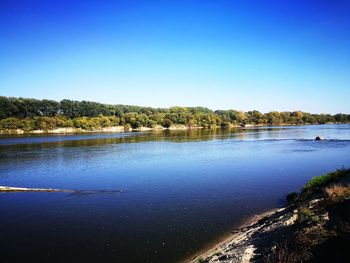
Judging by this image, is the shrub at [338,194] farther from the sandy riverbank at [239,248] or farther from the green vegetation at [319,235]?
the sandy riverbank at [239,248]

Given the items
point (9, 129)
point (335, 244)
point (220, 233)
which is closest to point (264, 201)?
point (220, 233)

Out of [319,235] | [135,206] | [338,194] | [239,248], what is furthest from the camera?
[135,206]

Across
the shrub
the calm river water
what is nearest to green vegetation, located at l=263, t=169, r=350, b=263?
the shrub

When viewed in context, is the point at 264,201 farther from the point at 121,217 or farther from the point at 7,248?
the point at 7,248

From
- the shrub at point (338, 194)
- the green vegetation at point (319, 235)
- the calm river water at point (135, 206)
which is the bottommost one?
the calm river water at point (135, 206)

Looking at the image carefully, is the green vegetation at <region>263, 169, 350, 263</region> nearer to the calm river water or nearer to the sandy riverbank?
the sandy riverbank

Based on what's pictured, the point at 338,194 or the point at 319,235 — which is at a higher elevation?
the point at 338,194

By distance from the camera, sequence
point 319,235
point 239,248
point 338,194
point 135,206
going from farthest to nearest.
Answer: point 135,206, point 338,194, point 239,248, point 319,235

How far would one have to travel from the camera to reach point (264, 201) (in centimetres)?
2572

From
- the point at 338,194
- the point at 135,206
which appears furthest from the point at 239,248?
the point at 135,206

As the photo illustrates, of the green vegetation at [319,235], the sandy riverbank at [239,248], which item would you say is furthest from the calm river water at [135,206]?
the green vegetation at [319,235]

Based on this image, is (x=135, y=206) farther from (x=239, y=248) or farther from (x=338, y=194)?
(x=338, y=194)

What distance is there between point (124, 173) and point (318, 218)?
30.7 meters

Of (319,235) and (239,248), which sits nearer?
(319,235)
